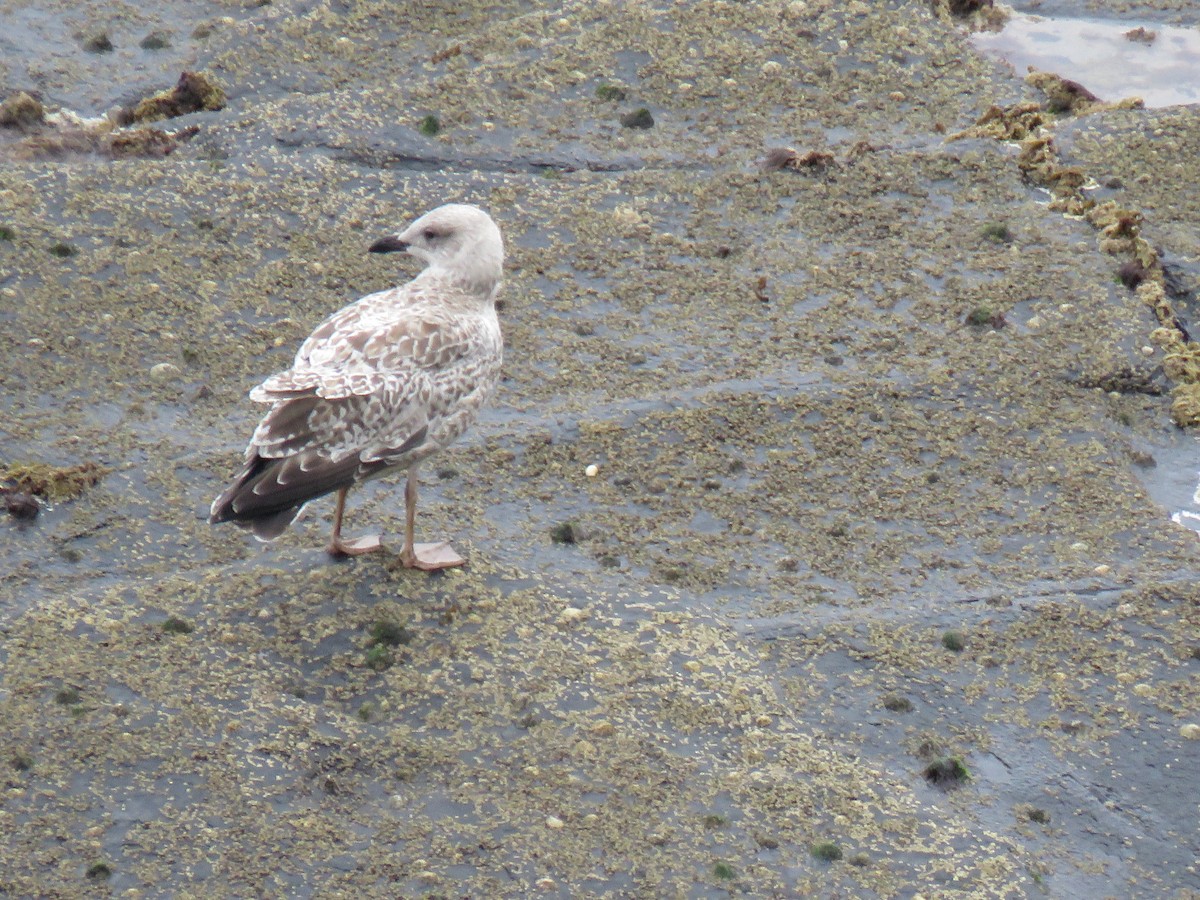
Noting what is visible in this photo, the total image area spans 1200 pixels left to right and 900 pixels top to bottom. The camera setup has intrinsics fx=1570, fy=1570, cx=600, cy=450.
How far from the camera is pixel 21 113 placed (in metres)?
8.62

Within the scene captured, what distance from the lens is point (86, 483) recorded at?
6387 millimetres

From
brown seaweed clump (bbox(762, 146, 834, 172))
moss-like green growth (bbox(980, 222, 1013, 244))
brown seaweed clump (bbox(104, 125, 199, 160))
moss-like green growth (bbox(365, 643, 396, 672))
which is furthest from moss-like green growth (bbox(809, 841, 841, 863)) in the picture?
brown seaweed clump (bbox(104, 125, 199, 160))

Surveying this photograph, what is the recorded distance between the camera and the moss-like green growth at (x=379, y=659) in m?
5.65

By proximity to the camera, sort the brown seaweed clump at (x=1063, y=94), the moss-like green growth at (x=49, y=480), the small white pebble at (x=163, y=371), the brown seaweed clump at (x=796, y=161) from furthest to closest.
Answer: the brown seaweed clump at (x=1063, y=94) → the brown seaweed clump at (x=796, y=161) → the small white pebble at (x=163, y=371) → the moss-like green growth at (x=49, y=480)

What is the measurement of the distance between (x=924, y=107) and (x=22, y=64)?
17.2 ft

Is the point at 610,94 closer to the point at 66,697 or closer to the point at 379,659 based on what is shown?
the point at 379,659

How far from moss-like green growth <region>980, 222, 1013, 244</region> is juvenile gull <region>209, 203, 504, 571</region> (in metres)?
2.83

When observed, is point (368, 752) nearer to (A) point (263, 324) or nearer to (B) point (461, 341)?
(B) point (461, 341)

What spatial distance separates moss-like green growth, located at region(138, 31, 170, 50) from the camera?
933 centimetres

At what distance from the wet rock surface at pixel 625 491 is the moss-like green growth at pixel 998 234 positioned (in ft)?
0.19

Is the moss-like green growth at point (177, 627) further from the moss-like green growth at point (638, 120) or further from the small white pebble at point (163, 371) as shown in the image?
the moss-like green growth at point (638, 120)

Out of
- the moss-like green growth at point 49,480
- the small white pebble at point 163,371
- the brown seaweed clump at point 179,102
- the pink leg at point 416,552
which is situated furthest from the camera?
the brown seaweed clump at point 179,102

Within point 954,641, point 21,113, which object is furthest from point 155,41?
point 954,641

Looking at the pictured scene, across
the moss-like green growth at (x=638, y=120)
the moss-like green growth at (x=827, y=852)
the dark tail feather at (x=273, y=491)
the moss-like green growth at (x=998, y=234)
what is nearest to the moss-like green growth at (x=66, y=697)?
the dark tail feather at (x=273, y=491)
